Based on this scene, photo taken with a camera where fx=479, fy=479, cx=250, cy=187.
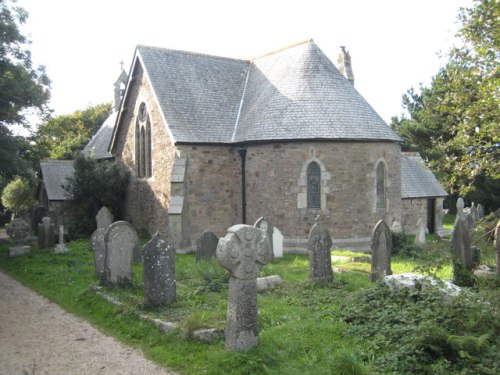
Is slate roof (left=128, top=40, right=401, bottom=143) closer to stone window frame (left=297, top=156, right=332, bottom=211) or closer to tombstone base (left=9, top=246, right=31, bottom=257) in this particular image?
stone window frame (left=297, top=156, right=332, bottom=211)

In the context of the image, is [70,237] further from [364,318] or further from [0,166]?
[364,318]

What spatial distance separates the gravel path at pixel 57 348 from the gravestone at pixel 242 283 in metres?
1.14

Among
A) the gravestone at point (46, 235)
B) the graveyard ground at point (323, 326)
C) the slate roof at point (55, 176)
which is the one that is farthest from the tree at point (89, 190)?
the graveyard ground at point (323, 326)

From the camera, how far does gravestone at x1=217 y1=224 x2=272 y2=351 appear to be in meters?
7.07

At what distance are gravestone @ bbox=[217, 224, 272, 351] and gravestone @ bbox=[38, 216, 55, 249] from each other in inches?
547

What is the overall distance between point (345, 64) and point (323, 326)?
65.1ft

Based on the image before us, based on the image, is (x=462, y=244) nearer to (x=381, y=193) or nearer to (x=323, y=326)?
(x=323, y=326)

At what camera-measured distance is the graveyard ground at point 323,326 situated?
6.37 m

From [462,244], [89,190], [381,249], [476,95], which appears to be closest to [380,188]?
[381,249]

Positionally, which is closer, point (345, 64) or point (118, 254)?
point (118, 254)

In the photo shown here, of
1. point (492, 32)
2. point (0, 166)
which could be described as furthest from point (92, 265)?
point (492, 32)

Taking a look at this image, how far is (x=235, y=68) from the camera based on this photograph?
23.3 m

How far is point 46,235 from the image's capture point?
18.9 metres

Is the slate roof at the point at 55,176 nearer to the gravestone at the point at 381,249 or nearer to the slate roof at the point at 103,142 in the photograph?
the slate roof at the point at 103,142
